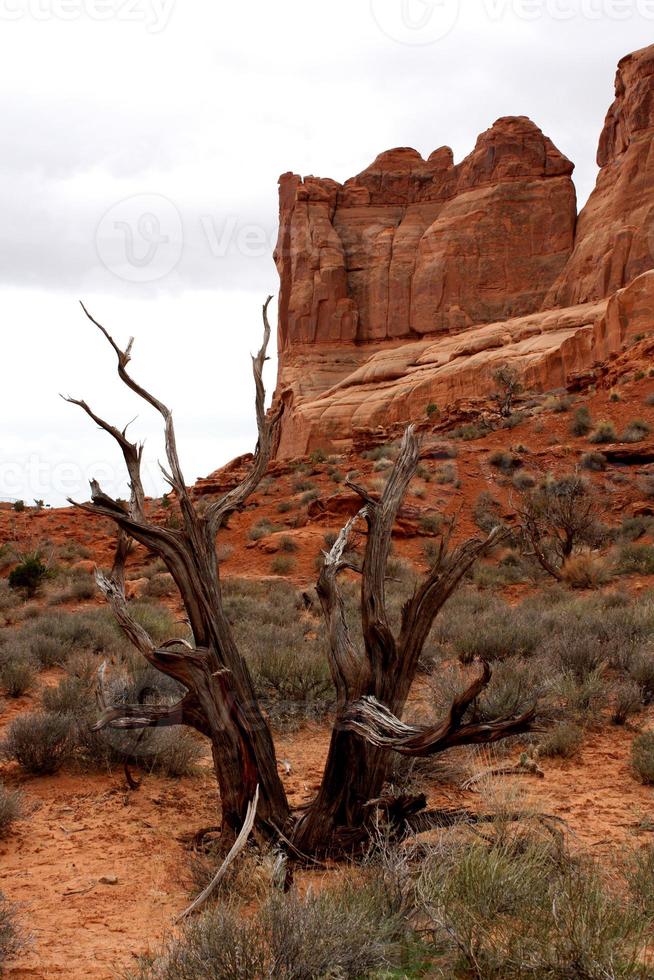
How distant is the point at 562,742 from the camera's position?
5754mm

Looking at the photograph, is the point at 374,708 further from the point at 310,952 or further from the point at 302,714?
the point at 302,714

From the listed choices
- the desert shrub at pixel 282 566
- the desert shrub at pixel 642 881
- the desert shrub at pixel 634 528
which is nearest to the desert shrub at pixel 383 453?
the desert shrub at pixel 282 566

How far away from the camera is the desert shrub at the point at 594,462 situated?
21625 mm

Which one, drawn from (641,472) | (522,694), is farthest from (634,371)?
(522,694)

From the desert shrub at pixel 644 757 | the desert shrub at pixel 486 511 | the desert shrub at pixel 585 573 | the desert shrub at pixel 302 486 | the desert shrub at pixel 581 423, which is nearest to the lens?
the desert shrub at pixel 644 757

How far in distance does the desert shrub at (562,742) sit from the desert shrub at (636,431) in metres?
18.9

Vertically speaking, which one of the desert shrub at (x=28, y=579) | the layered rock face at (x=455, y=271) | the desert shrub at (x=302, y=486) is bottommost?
the desert shrub at (x=28, y=579)

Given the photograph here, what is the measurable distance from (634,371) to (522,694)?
23996mm

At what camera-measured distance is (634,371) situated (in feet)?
91.4

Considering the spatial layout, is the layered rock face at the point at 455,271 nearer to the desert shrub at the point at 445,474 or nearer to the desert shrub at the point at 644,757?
the desert shrub at the point at 445,474

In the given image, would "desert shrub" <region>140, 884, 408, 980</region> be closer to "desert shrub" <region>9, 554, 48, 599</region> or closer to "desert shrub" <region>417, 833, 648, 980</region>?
"desert shrub" <region>417, 833, 648, 980</region>

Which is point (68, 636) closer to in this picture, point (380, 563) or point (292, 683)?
point (292, 683)

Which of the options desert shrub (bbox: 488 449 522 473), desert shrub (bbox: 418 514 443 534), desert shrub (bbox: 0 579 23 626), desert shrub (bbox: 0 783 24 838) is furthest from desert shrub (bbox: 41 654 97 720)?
desert shrub (bbox: 488 449 522 473)

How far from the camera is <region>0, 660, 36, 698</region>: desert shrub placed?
307 inches
